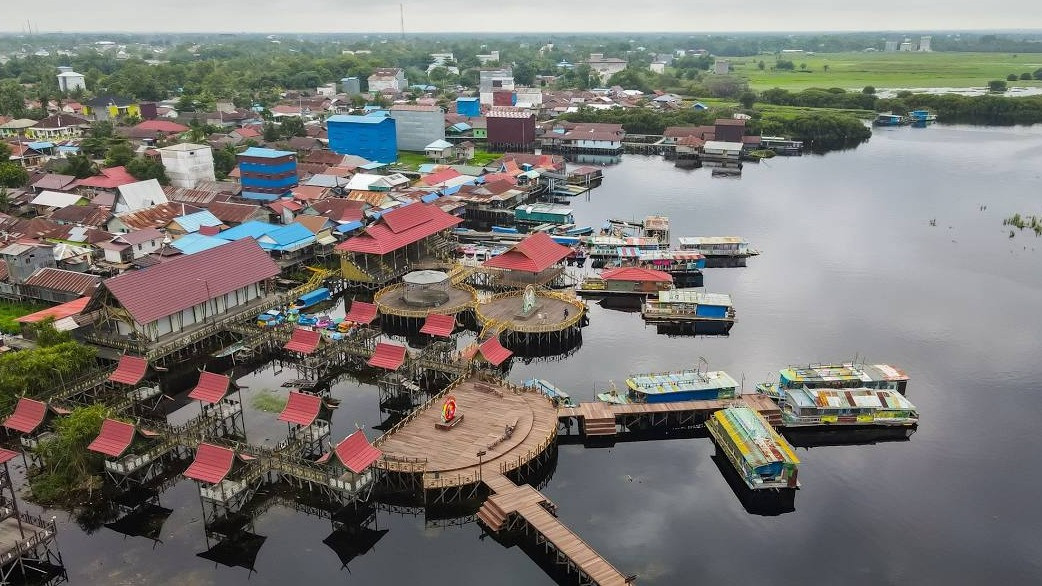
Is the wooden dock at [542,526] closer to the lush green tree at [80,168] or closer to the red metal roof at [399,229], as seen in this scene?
the red metal roof at [399,229]

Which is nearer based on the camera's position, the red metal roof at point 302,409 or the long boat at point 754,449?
the long boat at point 754,449

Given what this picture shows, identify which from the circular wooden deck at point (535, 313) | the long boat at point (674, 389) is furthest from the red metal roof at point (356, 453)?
the circular wooden deck at point (535, 313)

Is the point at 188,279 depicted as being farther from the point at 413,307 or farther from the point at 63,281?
the point at 413,307

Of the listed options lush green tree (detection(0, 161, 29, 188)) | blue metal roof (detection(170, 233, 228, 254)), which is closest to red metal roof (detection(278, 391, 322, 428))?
blue metal roof (detection(170, 233, 228, 254))

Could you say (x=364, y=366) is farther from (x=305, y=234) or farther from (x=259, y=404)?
(x=305, y=234)

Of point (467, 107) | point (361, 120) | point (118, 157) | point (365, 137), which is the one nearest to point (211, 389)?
point (118, 157)
